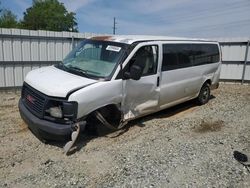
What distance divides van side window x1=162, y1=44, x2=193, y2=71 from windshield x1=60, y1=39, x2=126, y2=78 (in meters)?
1.30

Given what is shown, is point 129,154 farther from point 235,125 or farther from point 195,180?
point 235,125

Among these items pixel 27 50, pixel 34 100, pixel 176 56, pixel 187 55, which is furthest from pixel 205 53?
pixel 27 50

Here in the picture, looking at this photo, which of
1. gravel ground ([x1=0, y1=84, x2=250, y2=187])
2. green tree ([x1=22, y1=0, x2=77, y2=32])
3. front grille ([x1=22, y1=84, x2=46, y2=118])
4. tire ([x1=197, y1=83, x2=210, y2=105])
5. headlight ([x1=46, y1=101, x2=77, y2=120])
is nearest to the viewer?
gravel ground ([x1=0, y1=84, x2=250, y2=187])

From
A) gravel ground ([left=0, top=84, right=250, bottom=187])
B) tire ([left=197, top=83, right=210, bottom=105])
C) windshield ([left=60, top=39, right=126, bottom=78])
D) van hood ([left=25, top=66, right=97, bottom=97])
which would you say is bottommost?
gravel ground ([left=0, top=84, right=250, bottom=187])

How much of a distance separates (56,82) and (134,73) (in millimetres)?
1491

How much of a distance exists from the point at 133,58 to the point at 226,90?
283 inches

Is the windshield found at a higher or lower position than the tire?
higher

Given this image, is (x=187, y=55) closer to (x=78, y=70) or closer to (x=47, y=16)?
(x=78, y=70)

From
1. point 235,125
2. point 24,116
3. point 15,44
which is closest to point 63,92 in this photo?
point 24,116

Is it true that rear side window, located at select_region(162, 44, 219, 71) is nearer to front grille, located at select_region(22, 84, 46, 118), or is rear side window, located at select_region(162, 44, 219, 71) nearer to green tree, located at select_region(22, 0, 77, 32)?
front grille, located at select_region(22, 84, 46, 118)

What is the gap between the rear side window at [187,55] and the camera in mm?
5961

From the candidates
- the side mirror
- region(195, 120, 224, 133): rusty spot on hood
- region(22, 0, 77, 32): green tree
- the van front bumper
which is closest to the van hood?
the van front bumper

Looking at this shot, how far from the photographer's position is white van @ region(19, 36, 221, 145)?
13.6 feet

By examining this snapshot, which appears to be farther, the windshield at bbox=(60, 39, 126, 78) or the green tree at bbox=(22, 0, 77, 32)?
the green tree at bbox=(22, 0, 77, 32)
